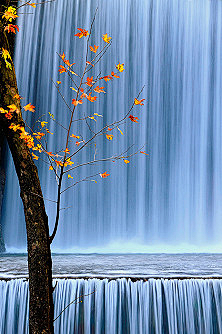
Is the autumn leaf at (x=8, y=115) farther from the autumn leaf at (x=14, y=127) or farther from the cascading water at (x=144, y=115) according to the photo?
the cascading water at (x=144, y=115)

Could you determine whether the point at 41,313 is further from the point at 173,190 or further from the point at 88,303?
the point at 173,190

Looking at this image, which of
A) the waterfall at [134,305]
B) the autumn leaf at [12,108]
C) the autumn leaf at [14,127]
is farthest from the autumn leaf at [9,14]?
the waterfall at [134,305]

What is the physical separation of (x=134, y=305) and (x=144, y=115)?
525 centimetres

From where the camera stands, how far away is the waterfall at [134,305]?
182 inches

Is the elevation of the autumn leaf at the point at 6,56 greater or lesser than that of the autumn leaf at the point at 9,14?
lesser

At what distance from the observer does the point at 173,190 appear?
29.5 ft

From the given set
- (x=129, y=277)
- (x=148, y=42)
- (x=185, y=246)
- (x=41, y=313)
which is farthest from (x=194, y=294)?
(x=148, y=42)

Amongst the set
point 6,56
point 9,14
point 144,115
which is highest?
point 144,115

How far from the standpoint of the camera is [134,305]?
4.65 m

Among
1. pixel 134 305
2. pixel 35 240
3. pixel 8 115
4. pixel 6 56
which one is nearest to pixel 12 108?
pixel 8 115

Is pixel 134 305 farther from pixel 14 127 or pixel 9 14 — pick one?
pixel 9 14

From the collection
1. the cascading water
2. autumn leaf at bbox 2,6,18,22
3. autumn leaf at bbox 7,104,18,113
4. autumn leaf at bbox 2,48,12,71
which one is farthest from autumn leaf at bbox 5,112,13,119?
the cascading water

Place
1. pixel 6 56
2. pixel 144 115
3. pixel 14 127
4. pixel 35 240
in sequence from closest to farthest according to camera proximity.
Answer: pixel 35 240 < pixel 14 127 < pixel 6 56 < pixel 144 115

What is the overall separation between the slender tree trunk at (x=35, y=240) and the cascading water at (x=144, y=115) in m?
6.18
